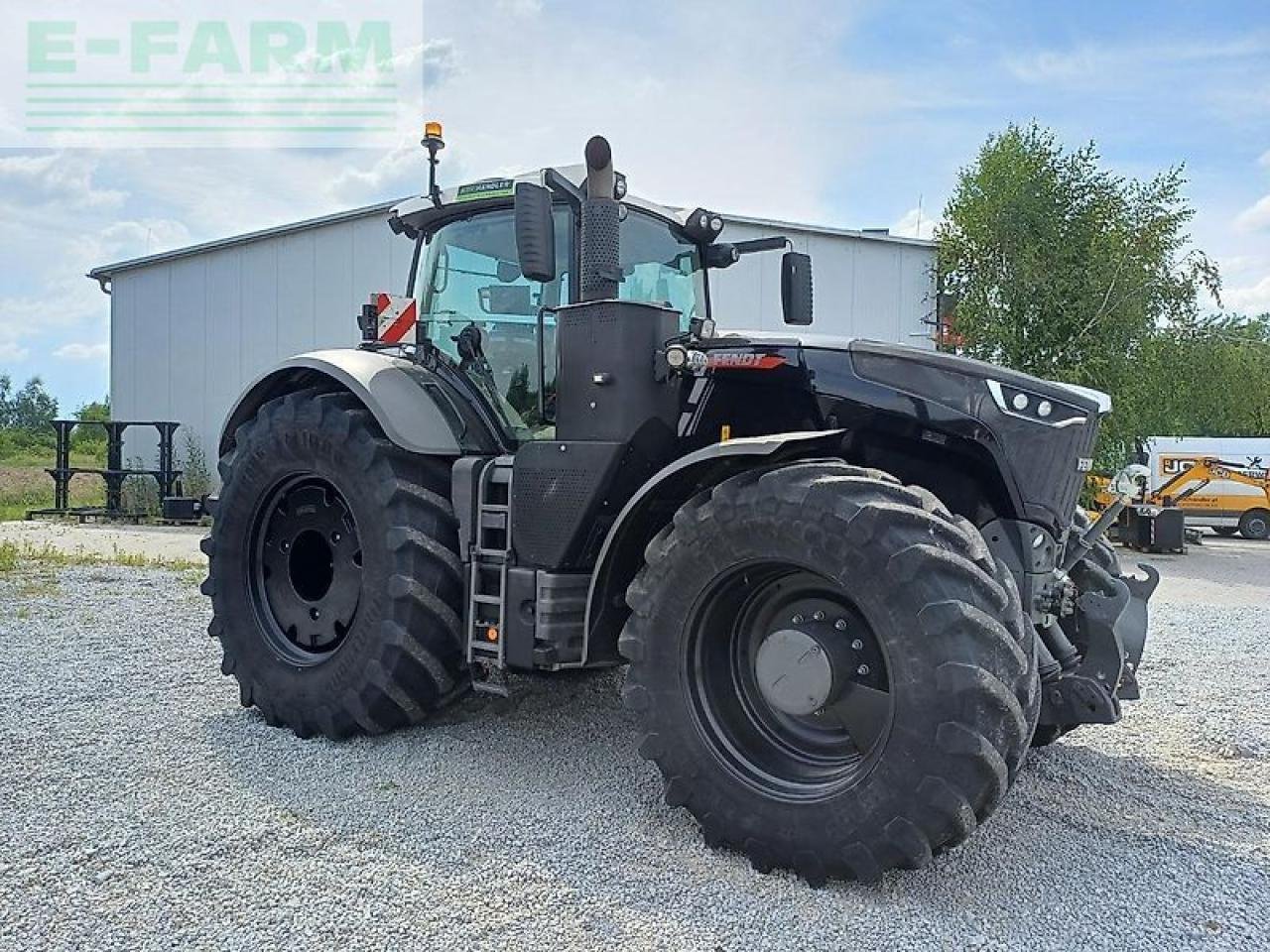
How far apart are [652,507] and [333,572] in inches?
72.3

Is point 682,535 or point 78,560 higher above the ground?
point 682,535

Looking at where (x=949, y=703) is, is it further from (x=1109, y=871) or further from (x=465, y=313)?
(x=465, y=313)

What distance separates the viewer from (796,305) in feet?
17.3

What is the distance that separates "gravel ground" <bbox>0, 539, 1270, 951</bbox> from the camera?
3029 mm

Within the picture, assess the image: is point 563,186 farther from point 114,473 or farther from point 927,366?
point 114,473

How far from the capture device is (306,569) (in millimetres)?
5266

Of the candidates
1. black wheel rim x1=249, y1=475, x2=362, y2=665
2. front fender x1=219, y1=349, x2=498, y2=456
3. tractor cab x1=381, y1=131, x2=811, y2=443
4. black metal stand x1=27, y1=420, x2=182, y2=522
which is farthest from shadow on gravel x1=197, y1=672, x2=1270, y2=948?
black metal stand x1=27, y1=420, x2=182, y2=522

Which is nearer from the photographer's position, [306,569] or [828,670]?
[828,670]

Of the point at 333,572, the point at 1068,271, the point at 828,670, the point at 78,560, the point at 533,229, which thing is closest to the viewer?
the point at 828,670

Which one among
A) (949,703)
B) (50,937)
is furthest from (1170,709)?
(50,937)

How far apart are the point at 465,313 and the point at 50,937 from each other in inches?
124

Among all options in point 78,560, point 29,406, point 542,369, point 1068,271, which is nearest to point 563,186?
point 542,369

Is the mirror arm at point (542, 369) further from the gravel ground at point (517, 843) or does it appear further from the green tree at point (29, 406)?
the green tree at point (29, 406)

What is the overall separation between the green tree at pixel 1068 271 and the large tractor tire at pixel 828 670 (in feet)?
48.7
